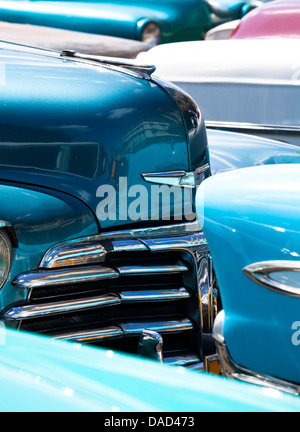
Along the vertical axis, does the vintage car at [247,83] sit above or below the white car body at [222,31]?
below

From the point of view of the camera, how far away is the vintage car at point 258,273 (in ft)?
4.65

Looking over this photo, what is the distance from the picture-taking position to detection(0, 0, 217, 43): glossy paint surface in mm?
5234

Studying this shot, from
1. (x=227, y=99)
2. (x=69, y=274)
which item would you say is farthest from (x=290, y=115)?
(x=69, y=274)

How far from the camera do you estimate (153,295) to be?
1.88 meters

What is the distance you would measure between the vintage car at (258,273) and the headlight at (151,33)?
3806 millimetres

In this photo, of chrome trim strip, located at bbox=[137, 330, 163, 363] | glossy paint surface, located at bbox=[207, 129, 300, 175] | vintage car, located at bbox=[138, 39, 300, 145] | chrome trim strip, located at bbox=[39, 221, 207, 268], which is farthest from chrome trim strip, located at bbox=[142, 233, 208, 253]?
vintage car, located at bbox=[138, 39, 300, 145]

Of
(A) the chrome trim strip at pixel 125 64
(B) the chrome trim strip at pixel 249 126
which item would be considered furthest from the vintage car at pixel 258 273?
(B) the chrome trim strip at pixel 249 126

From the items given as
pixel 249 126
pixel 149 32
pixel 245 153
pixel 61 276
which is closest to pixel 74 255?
pixel 61 276

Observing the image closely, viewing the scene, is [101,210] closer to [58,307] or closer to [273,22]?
[58,307]

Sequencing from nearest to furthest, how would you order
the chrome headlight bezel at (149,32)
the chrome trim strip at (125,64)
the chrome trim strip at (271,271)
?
the chrome trim strip at (271,271) → the chrome trim strip at (125,64) → the chrome headlight bezel at (149,32)

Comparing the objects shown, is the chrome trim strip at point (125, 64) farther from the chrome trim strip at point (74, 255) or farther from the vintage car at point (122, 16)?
the vintage car at point (122, 16)

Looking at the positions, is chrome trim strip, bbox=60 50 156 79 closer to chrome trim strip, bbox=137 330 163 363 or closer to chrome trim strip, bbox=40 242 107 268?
chrome trim strip, bbox=40 242 107 268

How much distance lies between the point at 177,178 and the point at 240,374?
2.13ft

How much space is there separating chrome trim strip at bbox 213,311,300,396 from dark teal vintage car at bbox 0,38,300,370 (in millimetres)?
195
